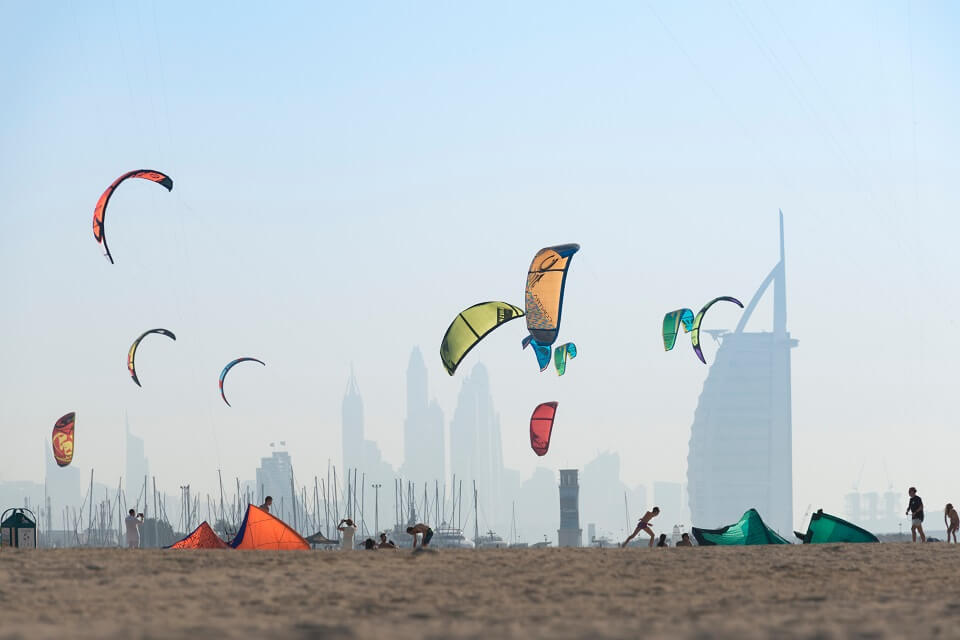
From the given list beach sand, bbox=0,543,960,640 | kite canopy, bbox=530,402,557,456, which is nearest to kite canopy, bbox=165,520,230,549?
beach sand, bbox=0,543,960,640

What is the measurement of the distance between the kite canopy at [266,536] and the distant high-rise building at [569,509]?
58.2 m

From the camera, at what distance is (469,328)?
3016cm

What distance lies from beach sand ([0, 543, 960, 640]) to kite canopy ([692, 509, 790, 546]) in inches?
112

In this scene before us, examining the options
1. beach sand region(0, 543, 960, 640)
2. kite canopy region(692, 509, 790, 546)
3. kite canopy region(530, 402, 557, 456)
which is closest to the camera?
beach sand region(0, 543, 960, 640)

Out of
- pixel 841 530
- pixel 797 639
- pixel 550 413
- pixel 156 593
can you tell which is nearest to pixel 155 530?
pixel 550 413

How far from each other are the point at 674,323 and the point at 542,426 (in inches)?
191

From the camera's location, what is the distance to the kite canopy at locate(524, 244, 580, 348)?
92.9ft

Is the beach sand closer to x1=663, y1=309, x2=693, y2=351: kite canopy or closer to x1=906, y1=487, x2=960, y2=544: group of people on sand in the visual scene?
x1=906, y1=487, x2=960, y2=544: group of people on sand

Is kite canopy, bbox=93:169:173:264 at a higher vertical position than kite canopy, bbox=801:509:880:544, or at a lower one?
higher

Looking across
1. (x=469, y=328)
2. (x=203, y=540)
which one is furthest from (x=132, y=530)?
(x=469, y=328)

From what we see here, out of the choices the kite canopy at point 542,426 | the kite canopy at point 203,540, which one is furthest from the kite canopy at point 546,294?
the kite canopy at point 542,426

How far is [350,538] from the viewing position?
25.0 metres

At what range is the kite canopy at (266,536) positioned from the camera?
2567cm

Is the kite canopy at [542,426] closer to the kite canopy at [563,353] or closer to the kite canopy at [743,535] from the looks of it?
the kite canopy at [563,353]
